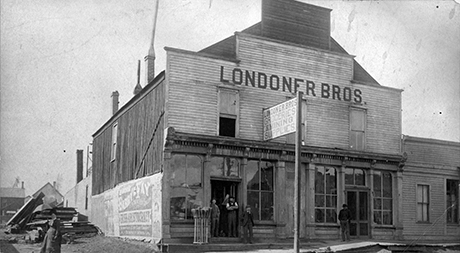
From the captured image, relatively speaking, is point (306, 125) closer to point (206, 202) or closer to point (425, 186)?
point (206, 202)

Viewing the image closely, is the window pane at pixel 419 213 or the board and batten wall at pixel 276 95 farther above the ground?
the board and batten wall at pixel 276 95

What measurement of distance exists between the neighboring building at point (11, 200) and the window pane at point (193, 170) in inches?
2510

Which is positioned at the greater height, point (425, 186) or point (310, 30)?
point (310, 30)

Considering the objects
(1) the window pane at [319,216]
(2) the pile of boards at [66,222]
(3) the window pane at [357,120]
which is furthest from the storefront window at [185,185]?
(2) the pile of boards at [66,222]

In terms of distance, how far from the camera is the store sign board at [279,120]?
19938 millimetres

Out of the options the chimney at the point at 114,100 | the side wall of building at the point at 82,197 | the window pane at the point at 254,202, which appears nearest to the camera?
the window pane at the point at 254,202

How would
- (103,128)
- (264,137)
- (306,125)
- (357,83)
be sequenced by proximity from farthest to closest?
1. (103,128)
2. (357,83)
3. (306,125)
4. (264,137)

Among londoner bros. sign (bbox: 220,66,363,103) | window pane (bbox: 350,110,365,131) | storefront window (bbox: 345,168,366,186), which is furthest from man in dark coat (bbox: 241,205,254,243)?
window pane (bbox: 350,110,365,131)

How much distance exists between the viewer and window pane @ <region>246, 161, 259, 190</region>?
22.8m

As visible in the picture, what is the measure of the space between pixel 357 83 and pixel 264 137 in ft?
20.9

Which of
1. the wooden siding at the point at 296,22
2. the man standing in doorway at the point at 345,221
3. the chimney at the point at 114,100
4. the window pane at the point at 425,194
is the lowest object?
the man standing in doorway at the point at 345,221

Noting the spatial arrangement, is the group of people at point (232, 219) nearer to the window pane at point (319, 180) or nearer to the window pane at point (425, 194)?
the window pane at point (319, 180)

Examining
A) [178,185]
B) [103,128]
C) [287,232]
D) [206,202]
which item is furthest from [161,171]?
[103,128]

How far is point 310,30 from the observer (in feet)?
86.6
